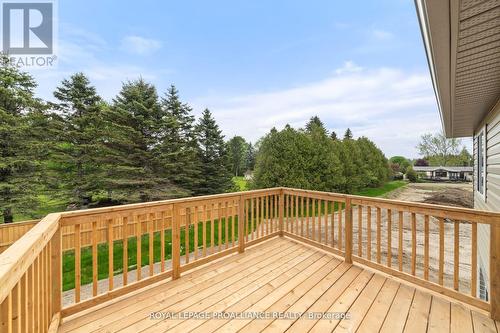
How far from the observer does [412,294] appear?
235 cm

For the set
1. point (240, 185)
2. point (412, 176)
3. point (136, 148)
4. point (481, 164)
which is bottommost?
point (240, 185)

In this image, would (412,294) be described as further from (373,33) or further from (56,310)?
(373,33)

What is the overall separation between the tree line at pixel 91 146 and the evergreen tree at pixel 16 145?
0.03 meters

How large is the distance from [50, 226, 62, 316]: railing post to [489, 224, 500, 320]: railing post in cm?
386

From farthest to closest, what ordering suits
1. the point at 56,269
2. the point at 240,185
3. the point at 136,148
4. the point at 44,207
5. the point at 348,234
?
the point at 240,185
the point at 136,148
the point at 44,207
the point at 348,234
the point at 56,269

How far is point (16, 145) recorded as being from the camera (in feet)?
27.6

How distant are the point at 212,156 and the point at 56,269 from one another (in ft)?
36.5

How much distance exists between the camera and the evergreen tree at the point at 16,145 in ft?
26.2

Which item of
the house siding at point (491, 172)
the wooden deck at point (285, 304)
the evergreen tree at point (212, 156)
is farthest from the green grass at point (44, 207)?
the house siding at point (491, 172)

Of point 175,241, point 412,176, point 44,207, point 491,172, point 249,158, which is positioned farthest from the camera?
point 249,158

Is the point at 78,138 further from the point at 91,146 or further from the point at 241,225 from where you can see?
the point at 241,225

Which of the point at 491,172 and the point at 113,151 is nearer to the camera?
the point at 491,172

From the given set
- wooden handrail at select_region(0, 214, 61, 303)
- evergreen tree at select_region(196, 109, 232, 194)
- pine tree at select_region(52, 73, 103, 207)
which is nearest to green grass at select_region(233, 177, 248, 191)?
evergreen tree at select_region(196, 109, 232, 194)

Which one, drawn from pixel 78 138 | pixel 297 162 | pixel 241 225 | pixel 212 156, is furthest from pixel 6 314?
pixel 212 156
